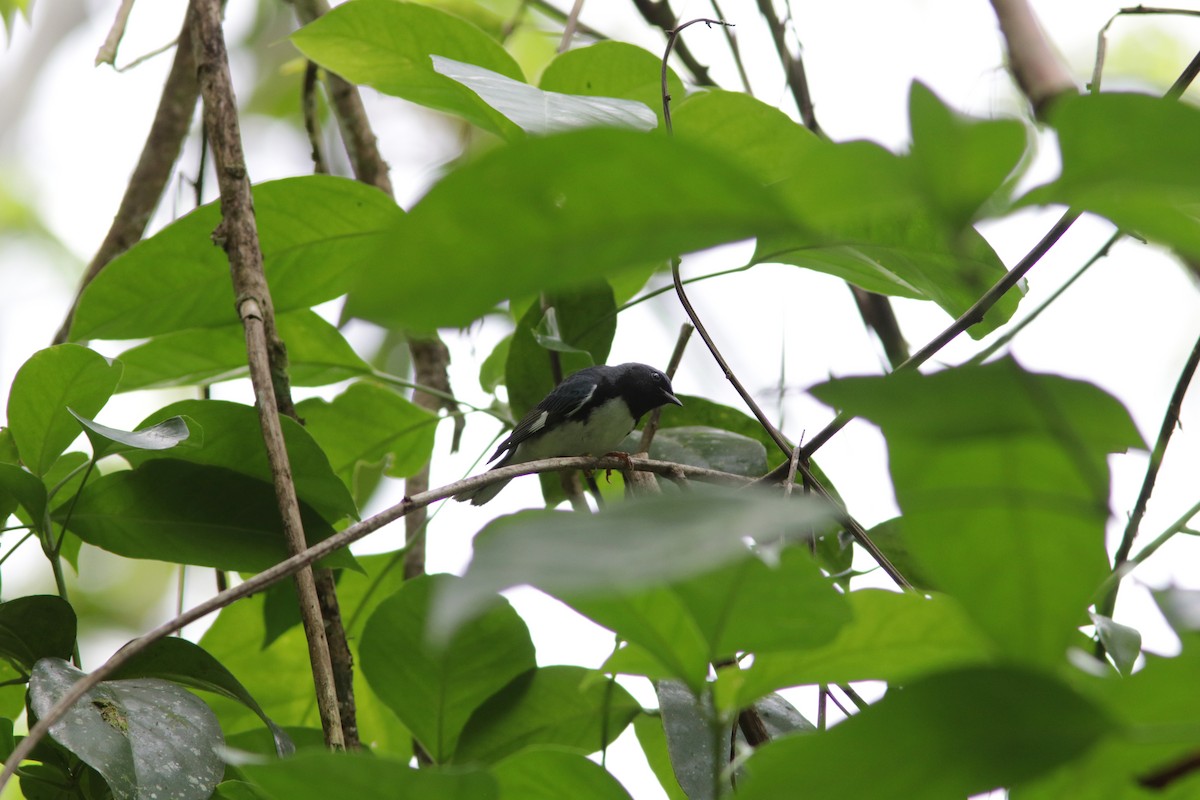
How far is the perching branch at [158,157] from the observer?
3.31 m

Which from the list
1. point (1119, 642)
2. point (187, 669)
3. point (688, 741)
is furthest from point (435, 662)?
point (1119, 642)

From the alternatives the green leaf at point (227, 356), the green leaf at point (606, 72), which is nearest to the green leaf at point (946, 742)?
the green leaf at point (606, 72)

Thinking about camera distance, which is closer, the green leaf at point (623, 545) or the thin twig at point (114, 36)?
the green leaf at point (623, 545)

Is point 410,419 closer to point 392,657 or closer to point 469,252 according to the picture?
point 392,657

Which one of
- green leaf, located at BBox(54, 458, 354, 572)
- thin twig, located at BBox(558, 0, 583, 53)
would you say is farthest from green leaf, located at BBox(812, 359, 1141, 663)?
thin twig, located at BBox(558, 0, 583, 53)

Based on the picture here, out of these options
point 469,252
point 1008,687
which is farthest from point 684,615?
point 469,252

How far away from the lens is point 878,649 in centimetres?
96

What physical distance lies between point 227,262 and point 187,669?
103 centimetres

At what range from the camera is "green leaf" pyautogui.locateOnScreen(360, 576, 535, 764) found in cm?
205

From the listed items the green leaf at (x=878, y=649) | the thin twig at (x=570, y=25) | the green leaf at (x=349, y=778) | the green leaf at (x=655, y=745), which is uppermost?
the thin twig at (x=570, y=25)

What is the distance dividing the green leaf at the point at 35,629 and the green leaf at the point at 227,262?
84cm

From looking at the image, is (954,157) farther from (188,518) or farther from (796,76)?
(796,76)

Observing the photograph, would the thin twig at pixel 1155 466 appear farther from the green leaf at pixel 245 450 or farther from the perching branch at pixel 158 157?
the perching branch at pixel 158 157

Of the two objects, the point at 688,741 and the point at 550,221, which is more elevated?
the point at 550,221
